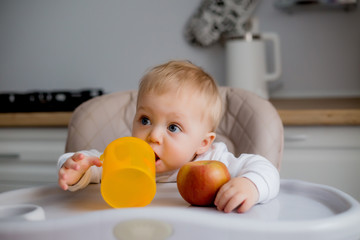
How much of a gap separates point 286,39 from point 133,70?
660 millimetres

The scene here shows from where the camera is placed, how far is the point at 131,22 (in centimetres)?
207

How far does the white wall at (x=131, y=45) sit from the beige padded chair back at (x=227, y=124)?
802 mm

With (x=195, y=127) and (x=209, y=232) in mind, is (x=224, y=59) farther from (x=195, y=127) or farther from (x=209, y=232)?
(x=209, y=232)

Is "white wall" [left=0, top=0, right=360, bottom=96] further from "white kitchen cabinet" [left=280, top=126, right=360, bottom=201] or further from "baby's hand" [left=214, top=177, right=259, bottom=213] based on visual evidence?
"baby's hand" [left=214, top=177, right=259, bottom=213]

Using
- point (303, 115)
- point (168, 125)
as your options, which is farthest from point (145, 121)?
point (303, 115)

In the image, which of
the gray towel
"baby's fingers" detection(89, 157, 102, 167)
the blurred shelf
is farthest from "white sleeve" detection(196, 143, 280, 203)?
the gray towel

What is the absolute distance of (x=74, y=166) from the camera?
28.5 inches

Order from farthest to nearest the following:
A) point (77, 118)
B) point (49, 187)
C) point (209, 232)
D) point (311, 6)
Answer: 1. point (311, 6)
2. point (77, 118)
3. point (49, 187)
4. point (209, 232)

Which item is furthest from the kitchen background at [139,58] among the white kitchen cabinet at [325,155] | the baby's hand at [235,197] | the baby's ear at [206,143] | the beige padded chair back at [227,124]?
the baby's hand at [235,197]

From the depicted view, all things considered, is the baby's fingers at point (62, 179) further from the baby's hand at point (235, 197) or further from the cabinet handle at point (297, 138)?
the cabinet handle at point (297, 138)

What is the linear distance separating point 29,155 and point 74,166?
3.63 feet

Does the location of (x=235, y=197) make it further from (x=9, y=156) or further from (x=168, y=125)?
(x=9, y=156)

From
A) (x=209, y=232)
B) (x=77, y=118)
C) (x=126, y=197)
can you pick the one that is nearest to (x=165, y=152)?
(x=126, y=197)

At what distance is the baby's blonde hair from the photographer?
33.2 inches
